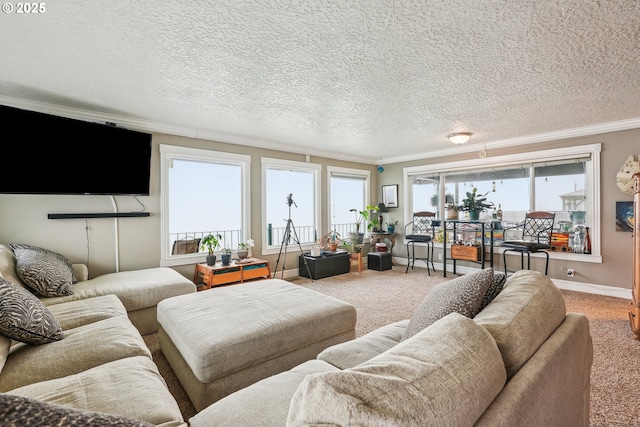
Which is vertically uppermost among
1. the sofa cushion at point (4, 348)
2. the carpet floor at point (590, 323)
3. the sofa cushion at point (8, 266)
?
the sofa cushion at point (8, 266)

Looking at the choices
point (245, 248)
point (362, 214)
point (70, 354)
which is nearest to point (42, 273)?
point (70, 354)

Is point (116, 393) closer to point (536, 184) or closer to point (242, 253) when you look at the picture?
point (242, 253)

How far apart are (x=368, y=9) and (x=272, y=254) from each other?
158 inches

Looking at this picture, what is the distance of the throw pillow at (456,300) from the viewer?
120 centimetres

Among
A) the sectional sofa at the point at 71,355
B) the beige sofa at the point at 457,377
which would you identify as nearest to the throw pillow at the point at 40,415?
the sectional sofa at the point at 71,355

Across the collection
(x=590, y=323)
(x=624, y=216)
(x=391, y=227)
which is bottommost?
(x=590, y=323)

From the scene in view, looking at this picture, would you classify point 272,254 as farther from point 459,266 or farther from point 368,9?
point 368,9

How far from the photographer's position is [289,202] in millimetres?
4863

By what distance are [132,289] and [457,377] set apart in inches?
116

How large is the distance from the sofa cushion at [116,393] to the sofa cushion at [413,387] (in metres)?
0.75

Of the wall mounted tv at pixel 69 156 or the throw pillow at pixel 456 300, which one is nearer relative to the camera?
the throw pillow at pixel 456 300

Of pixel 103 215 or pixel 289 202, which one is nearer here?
pixel 103 215

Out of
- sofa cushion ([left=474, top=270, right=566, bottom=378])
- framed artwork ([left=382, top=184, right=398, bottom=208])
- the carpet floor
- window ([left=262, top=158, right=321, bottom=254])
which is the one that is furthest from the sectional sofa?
framed artwork ([left=382, top=184, right=398, bottom=208])

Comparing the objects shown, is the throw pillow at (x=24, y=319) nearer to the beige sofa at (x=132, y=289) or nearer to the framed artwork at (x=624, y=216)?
the beige sofa at (x=132, y=289)
